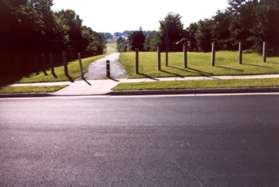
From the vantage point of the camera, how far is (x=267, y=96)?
12023mm

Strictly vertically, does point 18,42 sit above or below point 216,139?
above

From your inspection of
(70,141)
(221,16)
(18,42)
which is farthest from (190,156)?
(221,16)

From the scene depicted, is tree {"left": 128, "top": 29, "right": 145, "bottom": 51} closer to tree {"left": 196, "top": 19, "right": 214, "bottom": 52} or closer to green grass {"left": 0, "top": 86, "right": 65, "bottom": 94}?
tree {"left": 196, "top": 19, "right": 214, "bottom": 52}

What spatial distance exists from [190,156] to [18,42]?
2403cm

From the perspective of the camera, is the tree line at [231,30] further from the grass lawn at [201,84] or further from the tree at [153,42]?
the grass lawn at [201,84]

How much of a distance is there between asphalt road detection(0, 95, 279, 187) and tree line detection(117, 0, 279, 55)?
18160 millimetres

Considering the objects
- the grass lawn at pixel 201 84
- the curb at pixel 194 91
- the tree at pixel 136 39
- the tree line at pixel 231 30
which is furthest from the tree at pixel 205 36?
the curb at pixel 194 91

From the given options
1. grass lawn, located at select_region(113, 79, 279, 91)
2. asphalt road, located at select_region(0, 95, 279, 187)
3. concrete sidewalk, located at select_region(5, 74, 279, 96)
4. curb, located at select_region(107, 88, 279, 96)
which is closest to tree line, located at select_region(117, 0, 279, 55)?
concrete sidewalk, located at select_region(5, 74, 279, 96)

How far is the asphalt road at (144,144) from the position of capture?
5.48 metres

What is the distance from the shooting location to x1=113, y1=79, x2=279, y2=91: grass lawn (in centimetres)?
1351

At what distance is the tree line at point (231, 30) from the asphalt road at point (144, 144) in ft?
59.6

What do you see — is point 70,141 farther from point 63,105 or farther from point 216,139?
point 63,105

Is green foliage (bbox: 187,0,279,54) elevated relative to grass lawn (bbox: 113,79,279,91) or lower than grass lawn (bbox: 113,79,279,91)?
elevated

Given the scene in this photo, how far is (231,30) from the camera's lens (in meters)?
51.8
